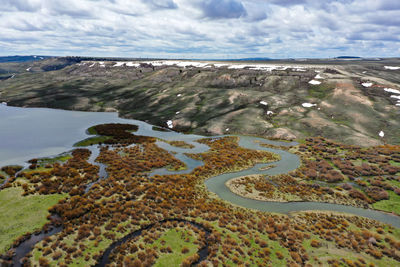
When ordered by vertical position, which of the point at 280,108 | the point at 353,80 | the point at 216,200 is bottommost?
the point at 216,200

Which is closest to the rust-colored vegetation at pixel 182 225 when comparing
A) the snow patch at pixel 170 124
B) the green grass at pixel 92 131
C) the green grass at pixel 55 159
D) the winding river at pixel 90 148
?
the winding river at pixel 90 148

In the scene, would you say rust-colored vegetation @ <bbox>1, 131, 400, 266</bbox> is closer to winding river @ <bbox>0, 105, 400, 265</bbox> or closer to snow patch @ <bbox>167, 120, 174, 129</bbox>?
winding river @ <bbox>0, 105, 400, 265</bbox>

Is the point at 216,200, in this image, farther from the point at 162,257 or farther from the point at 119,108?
the point at 119,108

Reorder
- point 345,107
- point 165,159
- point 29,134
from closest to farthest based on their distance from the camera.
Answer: point 165,159 → point 29,134 → point 345,107

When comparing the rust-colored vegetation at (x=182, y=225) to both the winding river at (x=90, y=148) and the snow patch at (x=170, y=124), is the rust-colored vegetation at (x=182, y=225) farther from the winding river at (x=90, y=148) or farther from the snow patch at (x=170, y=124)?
the snow patch at (x=170, y=124)

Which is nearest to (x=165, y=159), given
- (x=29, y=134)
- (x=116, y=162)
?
(x=116, y=162)

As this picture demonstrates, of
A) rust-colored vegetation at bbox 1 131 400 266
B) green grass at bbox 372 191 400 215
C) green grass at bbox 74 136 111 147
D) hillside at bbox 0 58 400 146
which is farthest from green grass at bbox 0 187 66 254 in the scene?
hillside at bbox 0 58 400 146
